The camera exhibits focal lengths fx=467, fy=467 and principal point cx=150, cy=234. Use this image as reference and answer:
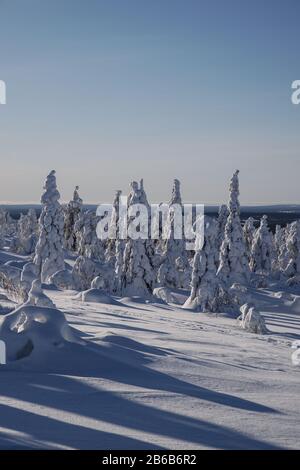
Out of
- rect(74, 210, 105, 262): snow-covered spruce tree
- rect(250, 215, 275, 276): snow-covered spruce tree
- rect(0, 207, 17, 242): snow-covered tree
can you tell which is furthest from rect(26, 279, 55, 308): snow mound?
rect(0, 207, 17, 242): snow-covered tree

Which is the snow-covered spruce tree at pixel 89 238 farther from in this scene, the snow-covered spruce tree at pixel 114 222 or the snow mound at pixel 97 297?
the snow mound at pixel 97 297

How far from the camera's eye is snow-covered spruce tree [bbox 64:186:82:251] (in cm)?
6519

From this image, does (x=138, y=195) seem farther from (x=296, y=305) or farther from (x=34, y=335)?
(x=34, y=335)

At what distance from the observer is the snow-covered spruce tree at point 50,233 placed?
3662cm

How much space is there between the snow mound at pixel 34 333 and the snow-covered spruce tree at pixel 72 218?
57593mm

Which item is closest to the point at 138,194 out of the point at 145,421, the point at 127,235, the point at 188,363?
the point at 127,235

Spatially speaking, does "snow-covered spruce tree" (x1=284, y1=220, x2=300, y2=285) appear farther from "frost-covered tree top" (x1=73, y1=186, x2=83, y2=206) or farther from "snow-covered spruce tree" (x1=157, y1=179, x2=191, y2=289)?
"frost-covered tree top" (x1=73, y1=186, x2=83, y2=206)

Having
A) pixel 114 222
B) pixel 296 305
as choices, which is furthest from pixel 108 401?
pixel 114 222

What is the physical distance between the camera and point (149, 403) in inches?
209

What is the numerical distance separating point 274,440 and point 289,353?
6.23m

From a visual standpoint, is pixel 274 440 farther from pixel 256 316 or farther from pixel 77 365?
pixel 256 316

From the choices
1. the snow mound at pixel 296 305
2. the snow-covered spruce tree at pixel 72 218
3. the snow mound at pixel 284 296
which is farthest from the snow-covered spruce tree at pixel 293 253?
the snow-covered spruce tree at pixel 72 218

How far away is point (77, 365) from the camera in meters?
6.50

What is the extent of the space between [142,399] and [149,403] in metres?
0.14
